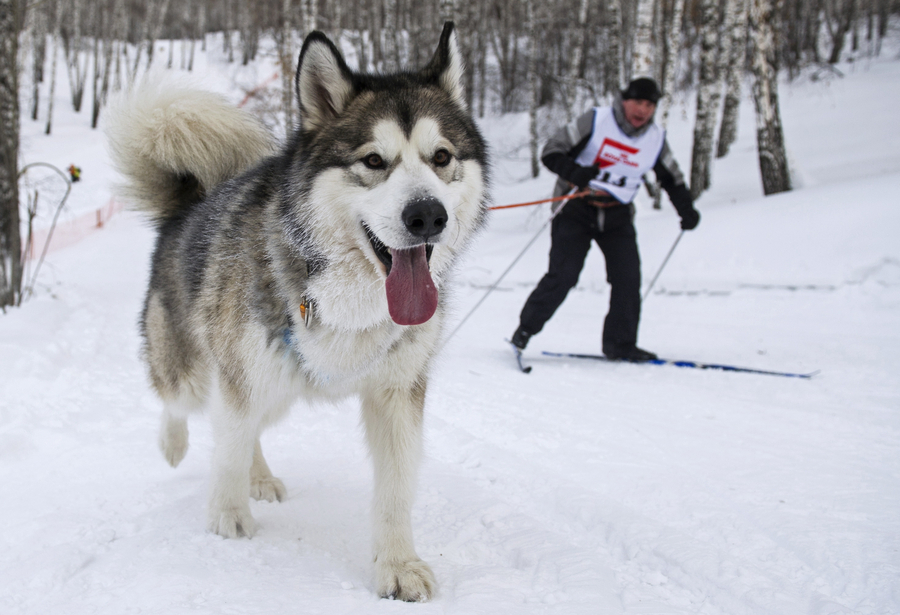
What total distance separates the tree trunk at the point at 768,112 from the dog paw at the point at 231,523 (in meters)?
8.66

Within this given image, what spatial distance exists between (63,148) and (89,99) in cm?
969

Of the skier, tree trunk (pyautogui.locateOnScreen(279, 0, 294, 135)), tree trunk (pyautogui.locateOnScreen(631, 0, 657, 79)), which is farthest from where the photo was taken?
tree trunk (pyautogui.locateOnScreen(279, 0, 294, 135))

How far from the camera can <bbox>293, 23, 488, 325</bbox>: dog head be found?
1704 millimetres

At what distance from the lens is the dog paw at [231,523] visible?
2049 mm

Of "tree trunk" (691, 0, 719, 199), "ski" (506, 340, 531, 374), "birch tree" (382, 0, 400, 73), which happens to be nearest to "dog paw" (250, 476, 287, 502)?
"ski" (506, 340, 531, 374)

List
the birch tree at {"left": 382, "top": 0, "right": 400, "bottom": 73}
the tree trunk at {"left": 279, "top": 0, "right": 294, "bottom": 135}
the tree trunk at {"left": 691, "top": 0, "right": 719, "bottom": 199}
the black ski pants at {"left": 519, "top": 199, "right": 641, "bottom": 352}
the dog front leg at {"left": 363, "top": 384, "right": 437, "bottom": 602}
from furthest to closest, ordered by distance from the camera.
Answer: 1. the tree trunk at {"left": 279, "top": 0, "right": 294, "bottom": 135}
2. the birch tree at {"left": 382, "top": 0, "right": 400, "bottom": 73}
3. the tree trunk at {"left": 691, "top": 0, "right": 719, "bottom": 199}
4. the black ski pants at {"left": 519, "top": 199, "right": 641, "bottom": 352}
5. the dog front leg at {"left": 363, "top": 384, "right": 437, "bottom": 602}

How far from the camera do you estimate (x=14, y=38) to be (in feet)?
16.9

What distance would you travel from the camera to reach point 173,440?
8.65 ft

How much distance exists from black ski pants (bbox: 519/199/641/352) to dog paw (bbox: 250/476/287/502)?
96.3 inches

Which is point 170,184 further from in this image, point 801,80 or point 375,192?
point 801,80

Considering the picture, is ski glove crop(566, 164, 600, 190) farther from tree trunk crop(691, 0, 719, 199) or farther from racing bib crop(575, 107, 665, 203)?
tree trunk crop(691, 0, 719, 199)

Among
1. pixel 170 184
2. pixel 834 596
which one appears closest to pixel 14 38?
pixel 170 184

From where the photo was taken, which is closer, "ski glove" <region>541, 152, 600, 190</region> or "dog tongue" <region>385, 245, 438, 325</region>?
"dog tongue" <region>385, 245, 438, 325</region>

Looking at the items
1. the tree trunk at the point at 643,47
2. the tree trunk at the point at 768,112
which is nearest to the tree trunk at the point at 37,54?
the tree trunk at the point at 643,47
